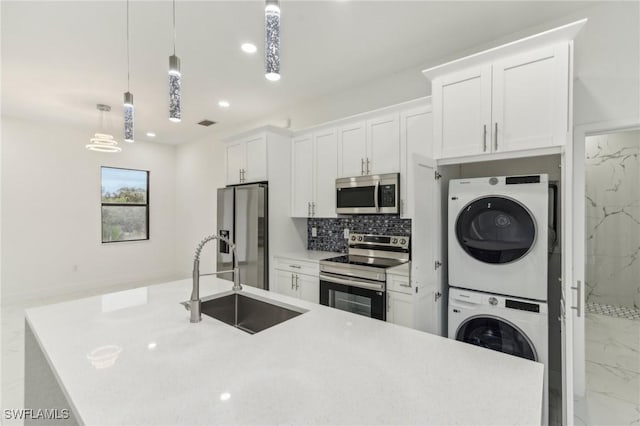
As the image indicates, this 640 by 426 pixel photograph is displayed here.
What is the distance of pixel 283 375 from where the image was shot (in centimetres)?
102

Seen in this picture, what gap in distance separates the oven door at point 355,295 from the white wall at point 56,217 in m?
4.58

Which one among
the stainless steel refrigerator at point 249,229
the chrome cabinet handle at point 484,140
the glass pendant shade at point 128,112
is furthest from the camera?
the stainless steel refrigerator at point 249,229

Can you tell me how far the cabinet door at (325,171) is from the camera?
11.3 feet

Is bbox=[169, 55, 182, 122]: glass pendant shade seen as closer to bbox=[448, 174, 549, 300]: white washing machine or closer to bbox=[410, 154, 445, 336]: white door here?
bbox=[410, 154, 445, 336]: white door

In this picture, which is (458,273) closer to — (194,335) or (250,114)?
(194,335)

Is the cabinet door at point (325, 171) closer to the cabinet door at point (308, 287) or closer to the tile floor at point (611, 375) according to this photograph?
the cabinet door at point (308, 287)

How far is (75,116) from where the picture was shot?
459 centimetres

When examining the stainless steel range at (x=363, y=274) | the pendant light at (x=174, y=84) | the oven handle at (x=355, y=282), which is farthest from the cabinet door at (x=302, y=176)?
the pendant light at (x=174, y=84)

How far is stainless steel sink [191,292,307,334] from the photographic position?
1.80 metres

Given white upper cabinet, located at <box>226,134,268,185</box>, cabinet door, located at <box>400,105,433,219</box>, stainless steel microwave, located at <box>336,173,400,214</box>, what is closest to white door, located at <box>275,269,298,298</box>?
stainless steel microwave, located at <box>336,173,400,214</box>

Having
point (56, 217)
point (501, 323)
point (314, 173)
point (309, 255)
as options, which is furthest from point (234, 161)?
point (501, 323)

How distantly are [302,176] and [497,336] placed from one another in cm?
255

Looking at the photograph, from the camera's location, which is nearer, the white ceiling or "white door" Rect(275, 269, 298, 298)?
the white ceiling

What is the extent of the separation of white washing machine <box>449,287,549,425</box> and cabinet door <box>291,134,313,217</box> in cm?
194
